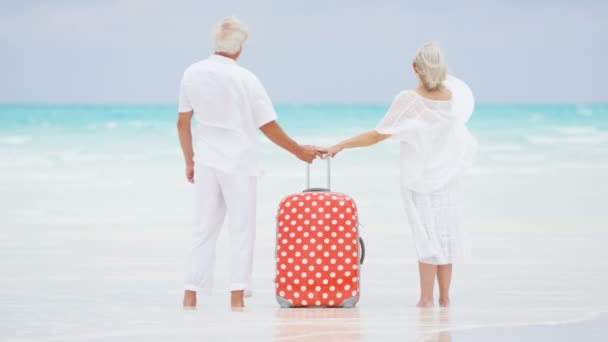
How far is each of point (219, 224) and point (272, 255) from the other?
165 cm

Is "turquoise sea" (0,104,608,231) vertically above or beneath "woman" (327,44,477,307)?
above

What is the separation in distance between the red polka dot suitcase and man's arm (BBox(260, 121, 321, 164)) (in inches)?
5.6

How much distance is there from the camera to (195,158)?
16.6ft

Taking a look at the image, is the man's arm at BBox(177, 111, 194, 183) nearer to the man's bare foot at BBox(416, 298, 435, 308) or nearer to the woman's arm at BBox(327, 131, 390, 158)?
the woman's arm at BBox(327, 131, 390, 158)

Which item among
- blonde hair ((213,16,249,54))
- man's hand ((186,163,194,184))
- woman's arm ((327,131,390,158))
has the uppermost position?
blonde hair ((213,16,249,54))

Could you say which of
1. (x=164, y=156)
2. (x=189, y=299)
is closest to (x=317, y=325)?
(x=189, y=299)

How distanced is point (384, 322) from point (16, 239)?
3367mm

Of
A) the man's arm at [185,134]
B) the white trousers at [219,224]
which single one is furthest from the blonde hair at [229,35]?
the white trousers at [219,224]

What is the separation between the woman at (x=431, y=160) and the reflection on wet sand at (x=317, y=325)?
43cm

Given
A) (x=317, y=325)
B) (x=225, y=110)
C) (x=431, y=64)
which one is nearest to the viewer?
(x=317, y=325)

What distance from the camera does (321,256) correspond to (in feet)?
16.5

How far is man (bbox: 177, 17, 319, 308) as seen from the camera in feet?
16.4

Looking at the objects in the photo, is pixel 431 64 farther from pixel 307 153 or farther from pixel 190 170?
pixel 190 170

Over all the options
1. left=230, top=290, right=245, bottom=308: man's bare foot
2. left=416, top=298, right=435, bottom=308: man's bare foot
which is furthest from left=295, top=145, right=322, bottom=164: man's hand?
left=416, top=298, right=435, bottom=308: man's bare foot
